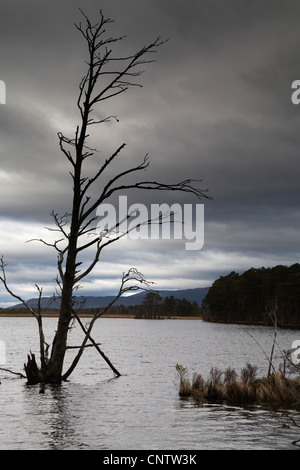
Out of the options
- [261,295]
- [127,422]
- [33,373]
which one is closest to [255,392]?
[127,422]

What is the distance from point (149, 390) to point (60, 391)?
4.83 meters

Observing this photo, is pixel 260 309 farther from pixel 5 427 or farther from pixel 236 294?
pixel 5 427

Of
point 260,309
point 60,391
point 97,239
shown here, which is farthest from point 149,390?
point 260,309

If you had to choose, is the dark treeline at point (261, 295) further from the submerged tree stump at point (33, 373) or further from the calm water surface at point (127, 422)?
the calm water surface at point (127, 422)

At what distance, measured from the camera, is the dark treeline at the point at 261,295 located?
14216 centimetres

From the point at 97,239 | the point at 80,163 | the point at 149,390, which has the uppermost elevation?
the point at 80,163

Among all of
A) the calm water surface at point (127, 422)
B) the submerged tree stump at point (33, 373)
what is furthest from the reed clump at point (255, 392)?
the submerged tree stump at point (33, 373)
